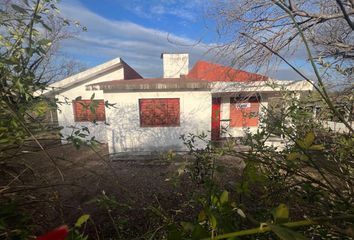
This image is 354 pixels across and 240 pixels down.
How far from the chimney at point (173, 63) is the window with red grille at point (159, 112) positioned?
Answer: 4.02 meters

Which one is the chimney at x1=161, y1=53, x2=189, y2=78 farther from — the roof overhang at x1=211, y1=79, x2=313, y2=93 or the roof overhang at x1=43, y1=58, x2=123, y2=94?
the roof overhang at x1=211, y1=79, x2=313, y2=93

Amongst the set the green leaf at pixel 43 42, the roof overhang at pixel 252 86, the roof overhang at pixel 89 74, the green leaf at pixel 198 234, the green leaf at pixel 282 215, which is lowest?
the green leaf at pixel 198 234

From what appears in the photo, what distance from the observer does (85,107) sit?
6.23 feet

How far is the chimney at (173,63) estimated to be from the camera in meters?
13.5

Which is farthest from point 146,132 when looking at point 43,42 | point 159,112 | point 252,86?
point 43,42

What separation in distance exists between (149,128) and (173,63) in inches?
209

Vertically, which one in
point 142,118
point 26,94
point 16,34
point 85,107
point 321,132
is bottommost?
point 142,118

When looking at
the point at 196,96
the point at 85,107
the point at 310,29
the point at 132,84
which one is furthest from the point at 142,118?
the point at 85,107

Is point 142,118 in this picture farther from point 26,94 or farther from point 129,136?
point 26,94

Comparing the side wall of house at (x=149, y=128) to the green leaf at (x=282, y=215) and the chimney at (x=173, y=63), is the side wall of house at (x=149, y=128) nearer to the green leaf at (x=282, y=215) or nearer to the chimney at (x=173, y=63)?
the chimney at (x=173, y=63)

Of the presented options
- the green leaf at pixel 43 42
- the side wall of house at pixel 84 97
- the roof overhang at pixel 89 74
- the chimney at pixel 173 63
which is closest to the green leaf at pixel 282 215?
the green leaf at pixel 43 42

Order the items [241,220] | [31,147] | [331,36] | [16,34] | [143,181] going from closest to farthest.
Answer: [241,220] < [31,147] < [16,34] < [331,36] < [143,181]

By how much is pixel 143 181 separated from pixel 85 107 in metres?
5.30

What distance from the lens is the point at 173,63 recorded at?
1361cm
